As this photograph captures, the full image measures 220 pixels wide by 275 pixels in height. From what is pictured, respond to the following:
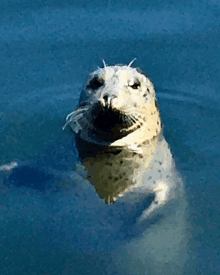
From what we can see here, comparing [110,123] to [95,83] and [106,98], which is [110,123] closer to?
[106,98]

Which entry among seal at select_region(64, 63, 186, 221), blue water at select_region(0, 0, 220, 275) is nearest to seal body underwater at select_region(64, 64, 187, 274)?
seal at select_region(64, 63, 186, 221)

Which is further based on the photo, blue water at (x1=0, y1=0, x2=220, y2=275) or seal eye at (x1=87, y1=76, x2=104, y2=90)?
seal eye at (x1=87, y1=76, x2=104, y2=90)

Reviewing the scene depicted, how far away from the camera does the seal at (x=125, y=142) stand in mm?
5059

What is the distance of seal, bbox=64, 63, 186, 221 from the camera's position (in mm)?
5059

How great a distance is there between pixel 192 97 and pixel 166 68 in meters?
0.60

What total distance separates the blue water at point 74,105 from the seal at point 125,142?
0.19 meters

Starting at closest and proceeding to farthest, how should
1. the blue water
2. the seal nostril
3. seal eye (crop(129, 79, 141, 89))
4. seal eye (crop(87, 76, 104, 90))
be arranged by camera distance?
the seal nostril → the blue water → seal eye (crop(87, 76, 104, 90)) → seal eye (crop(129, 79, 141, 89))

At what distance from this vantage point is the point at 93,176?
210 inches

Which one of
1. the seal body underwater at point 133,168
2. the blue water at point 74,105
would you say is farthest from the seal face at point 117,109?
the blue water at point 74,105

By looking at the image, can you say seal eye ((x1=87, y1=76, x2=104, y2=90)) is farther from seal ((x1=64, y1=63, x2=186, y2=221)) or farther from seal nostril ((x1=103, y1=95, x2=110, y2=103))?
seal nostril ((x1=103, y1=95, x2=110, y2=103))

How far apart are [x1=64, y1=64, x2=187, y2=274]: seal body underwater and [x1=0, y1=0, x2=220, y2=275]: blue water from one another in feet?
0.35

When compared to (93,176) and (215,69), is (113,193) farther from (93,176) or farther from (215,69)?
(215,69)

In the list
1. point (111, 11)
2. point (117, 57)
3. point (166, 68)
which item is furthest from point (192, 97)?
point (111, 11)

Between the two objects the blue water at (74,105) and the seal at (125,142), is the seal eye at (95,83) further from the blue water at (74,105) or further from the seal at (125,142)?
the blue water at (74,105)
